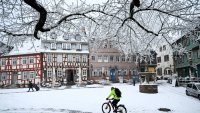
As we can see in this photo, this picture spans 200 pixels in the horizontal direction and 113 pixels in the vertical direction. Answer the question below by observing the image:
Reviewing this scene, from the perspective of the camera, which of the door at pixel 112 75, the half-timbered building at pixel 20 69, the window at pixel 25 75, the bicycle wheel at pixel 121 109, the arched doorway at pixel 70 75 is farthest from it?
the door at pixel 112 75

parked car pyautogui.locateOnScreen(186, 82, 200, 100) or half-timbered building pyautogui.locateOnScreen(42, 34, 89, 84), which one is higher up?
half-timbered building pyautogui.locateOnScreen(42, 34, 89, 84)

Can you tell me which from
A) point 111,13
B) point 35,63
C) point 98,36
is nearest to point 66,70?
point 35,63

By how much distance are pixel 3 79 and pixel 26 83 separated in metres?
4.86

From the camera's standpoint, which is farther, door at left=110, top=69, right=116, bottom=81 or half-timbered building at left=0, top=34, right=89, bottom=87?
door at left=110, top=69, right=116, bottom=81

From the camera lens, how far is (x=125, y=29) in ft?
38.7

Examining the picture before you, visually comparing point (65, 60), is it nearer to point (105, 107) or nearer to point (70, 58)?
point (70, 58)

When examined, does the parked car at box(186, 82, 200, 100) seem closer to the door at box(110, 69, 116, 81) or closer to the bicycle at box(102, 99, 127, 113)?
the bicycle at box(102, 99, 127, 113)

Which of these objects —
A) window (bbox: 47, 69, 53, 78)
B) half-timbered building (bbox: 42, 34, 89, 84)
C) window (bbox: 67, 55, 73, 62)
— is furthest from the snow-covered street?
window (bbox: 67, 55, 73, 62)

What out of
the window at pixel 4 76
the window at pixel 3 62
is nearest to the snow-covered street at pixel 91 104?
the window at pixel 4 76

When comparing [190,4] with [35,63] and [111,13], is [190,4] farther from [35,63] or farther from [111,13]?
[35,63]

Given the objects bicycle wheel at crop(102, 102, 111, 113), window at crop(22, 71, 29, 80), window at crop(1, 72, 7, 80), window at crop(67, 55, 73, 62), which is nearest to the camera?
bicycle wheel at crop(102, 102, 111, 113)

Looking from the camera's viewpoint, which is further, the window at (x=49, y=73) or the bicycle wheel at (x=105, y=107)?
the window at (x=49, y=73)

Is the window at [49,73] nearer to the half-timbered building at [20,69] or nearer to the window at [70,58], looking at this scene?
the half-timbered building at [20,69]

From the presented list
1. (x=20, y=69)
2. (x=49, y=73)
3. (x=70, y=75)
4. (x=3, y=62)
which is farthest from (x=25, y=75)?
(x=70, y=75)
